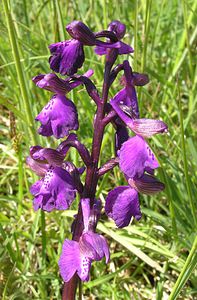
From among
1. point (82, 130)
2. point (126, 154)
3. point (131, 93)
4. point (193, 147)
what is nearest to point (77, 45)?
point (131, 93)

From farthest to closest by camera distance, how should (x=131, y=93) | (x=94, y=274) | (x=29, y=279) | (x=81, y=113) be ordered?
(x=81, y=113) → (x=94, y=274) → (x=29, y=279) → (x=131, y=93)

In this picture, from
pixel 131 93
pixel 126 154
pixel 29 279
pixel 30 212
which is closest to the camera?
pixel 126 154

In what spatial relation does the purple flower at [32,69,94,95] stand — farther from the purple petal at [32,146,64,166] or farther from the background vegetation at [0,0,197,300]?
the background vegetation at [0,0,197,300]

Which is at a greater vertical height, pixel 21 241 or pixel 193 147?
pixel 193 147

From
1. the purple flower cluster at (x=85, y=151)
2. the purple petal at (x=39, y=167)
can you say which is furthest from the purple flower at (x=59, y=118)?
the purple petal at (x=39, y=167)

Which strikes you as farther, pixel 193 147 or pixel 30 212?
pixel 30 212

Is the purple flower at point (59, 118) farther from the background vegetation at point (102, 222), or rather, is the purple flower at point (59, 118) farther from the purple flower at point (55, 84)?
the background vegetation at point (102, 222)

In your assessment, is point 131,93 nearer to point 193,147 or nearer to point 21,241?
point 193,147
